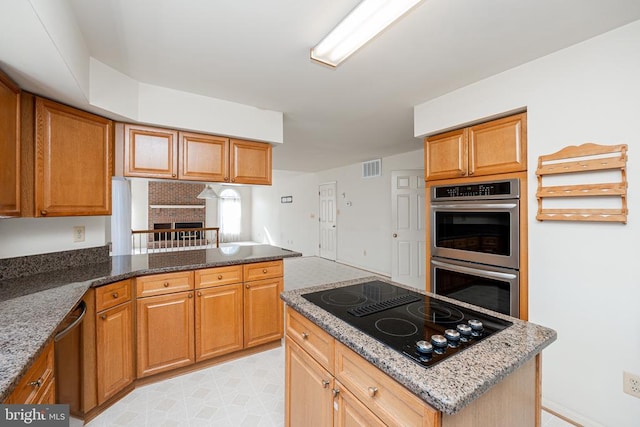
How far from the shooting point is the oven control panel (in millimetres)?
2062

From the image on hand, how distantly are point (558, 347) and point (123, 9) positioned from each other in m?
3.29

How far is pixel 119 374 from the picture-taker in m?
1.96

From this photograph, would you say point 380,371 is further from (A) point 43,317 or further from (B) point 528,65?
(B) point 528,65

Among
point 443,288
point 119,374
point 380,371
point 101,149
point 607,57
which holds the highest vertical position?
point 607,57


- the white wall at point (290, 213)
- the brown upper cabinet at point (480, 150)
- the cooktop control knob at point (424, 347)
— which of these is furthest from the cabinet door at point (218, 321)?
the white wall at point (290, 213)

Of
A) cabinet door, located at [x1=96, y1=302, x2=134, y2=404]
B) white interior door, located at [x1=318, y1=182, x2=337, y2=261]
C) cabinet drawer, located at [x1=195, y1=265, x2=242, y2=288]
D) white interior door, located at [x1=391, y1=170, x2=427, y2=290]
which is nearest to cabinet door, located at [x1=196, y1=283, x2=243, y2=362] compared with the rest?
cabinet drawer, located at [x1=195, y1=265, x2=242, y2=288]

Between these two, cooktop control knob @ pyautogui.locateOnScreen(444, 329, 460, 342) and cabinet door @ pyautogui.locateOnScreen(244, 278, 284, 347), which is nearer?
cooktop control knob @ pyautogui.locateOnScreen(444, 329, 460, 342)

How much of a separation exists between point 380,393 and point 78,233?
252cm

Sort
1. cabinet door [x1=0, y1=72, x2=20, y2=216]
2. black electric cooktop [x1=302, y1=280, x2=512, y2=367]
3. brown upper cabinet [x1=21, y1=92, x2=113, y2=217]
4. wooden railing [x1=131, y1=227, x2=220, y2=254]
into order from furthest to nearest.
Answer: wooden railing [x1=131, y1=227, x2=220, y2=254] < brown upper cabinet [x1=21, y1=92, x2=113, y2=217] < cabinet door [x1=0, y1=72, x2=20, y2=216] < black electric cooktop [x1=302, y1=280, x2=512, y2=367]

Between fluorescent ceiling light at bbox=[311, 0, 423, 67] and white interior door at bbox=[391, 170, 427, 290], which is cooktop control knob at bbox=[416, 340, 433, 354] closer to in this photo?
fluorescent ceiling light at bbox=[311, 0, 423, 67]

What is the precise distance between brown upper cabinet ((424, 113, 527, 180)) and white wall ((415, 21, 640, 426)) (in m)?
0.09

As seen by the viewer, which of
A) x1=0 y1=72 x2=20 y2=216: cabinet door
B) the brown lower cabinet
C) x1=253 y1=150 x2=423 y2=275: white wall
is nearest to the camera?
the brown lower cabinet

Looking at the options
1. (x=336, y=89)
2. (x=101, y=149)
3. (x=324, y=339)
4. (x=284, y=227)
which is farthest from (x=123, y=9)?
(x=284, y=227)

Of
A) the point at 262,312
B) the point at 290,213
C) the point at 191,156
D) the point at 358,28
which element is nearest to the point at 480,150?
the point at 358,28
